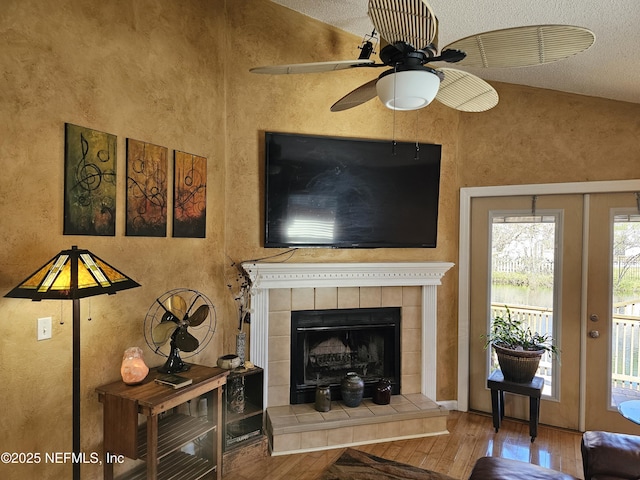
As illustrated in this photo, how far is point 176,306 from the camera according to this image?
262 cm

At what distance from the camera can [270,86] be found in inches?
128

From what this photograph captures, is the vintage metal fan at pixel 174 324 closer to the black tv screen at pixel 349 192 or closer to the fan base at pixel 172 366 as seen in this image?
the fan base at pixel 172 366

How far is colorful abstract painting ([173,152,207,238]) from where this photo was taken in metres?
2.76

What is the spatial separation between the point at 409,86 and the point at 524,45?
45 cm

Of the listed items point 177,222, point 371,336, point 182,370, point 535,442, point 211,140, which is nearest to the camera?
point 182,370

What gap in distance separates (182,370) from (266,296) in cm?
93

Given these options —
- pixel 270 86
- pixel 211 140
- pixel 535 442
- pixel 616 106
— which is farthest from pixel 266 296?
pixel 616 106

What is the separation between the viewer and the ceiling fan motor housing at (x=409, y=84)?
1594 millimetres

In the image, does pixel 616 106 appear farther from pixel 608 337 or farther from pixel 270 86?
pixel 270 86

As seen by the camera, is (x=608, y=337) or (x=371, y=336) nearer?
(x=608, y=337)

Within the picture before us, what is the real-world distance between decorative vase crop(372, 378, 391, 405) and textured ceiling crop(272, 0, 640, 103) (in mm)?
2729

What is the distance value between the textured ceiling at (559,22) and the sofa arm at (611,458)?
7.27 ft

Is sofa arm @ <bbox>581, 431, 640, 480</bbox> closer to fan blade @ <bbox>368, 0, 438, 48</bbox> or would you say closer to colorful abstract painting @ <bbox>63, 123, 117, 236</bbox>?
fan blade @ <bbox>368, 0, 438, 48</bbox>

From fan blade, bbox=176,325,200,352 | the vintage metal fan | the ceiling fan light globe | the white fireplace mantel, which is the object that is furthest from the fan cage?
the ceiling fan light globe
